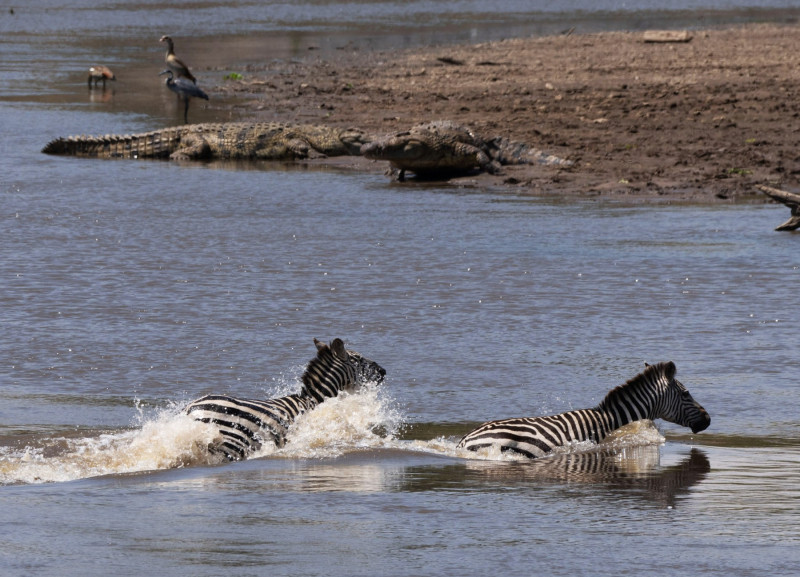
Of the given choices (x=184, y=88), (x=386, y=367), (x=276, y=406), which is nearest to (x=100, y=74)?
(x=184, y=88)

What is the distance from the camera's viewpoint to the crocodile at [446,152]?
A: 19406mm

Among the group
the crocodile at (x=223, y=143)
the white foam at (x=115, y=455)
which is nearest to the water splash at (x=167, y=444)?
the white foam at (x=115, y=455)

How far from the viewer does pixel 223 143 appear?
22781 mm

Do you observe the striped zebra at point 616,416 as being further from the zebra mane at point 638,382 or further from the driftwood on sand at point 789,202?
the driftwood on sand at point 789,202

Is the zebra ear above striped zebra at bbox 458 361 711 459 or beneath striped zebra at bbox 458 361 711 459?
above

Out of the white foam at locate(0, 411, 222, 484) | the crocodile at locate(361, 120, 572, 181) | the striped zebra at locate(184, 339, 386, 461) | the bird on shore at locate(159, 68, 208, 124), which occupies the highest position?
the bird on shore at locate(159, 68, 208, 124)

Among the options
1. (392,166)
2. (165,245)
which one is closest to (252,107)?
Result: (392,166)

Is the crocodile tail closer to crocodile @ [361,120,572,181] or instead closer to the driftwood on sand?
crocodile @ [361,120,572,181]

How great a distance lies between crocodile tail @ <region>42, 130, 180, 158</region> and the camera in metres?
22.5

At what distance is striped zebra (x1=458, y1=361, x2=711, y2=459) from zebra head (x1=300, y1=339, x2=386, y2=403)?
993 millimetres

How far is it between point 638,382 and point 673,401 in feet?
0.79

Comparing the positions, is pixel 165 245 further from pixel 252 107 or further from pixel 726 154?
pixel 252 107

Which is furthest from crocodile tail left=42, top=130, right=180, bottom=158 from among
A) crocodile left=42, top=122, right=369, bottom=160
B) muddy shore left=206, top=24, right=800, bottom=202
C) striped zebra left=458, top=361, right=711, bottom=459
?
striped zebra left=458, top=361, right=711, bottom=459

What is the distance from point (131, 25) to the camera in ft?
161
